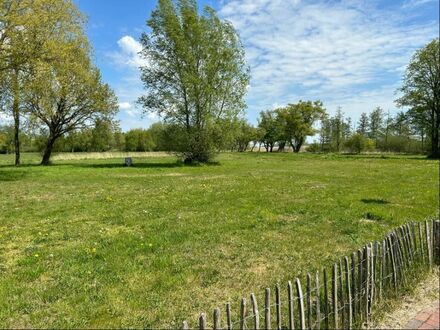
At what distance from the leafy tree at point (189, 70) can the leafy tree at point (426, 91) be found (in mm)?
33428

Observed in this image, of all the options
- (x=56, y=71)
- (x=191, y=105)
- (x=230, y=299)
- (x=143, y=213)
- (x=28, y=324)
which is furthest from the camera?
(x=191, y=105)

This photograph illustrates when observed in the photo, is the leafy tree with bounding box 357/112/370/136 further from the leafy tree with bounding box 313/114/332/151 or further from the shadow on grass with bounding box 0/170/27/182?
the shadow on grass with bounding box 0/170/27/182

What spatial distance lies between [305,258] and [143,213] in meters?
6.56

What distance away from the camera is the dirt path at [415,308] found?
16.8 ft

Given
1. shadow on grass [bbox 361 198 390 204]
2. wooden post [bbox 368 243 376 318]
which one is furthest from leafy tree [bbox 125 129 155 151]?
wooden post [bbox 368 243 376 318]

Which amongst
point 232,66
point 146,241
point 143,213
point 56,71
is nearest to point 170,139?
point 232,66

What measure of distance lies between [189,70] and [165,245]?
30.3m

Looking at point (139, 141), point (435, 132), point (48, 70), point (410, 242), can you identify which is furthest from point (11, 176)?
point (139, 141)

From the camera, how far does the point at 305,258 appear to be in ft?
25.4

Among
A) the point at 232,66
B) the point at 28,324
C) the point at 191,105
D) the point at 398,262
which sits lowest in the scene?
the point at 28,324

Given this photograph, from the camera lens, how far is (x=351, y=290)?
5.10 metres

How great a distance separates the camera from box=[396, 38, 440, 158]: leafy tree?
53.9 meters

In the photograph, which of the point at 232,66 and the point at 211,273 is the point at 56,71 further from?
the point at 211,273

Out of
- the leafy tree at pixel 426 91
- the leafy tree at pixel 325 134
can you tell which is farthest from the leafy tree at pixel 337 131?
the leafy tree at pixel 426 91
